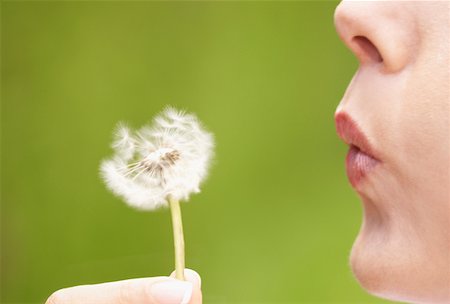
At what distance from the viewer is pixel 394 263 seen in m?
0.45

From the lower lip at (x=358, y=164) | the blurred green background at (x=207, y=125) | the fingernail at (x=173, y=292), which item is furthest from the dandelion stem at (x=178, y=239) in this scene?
the blurred green background at (x=207, y=125)

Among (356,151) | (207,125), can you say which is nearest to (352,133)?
(356,151)

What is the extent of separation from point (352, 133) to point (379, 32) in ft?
0.24

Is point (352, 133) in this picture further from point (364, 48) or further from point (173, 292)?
point (173, 292)

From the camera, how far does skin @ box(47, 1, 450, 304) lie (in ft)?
1.37

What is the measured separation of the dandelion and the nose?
14cm

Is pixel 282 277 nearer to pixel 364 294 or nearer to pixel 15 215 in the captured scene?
pixel 364 294

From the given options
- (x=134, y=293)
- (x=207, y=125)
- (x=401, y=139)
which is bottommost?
(x=134, y=293)

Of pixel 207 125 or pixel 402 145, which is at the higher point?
pixel 207 125

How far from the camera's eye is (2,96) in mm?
1593

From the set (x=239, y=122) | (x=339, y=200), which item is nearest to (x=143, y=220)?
(x=239, y=122)

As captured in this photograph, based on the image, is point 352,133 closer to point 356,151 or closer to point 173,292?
point 356,151

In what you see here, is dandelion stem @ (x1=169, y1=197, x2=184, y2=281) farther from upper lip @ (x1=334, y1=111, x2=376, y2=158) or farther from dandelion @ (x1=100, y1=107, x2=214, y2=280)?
upper lip @ (x1=334, y1=111, x2=376, y2=158)

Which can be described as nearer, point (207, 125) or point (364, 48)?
point (364, 48)
